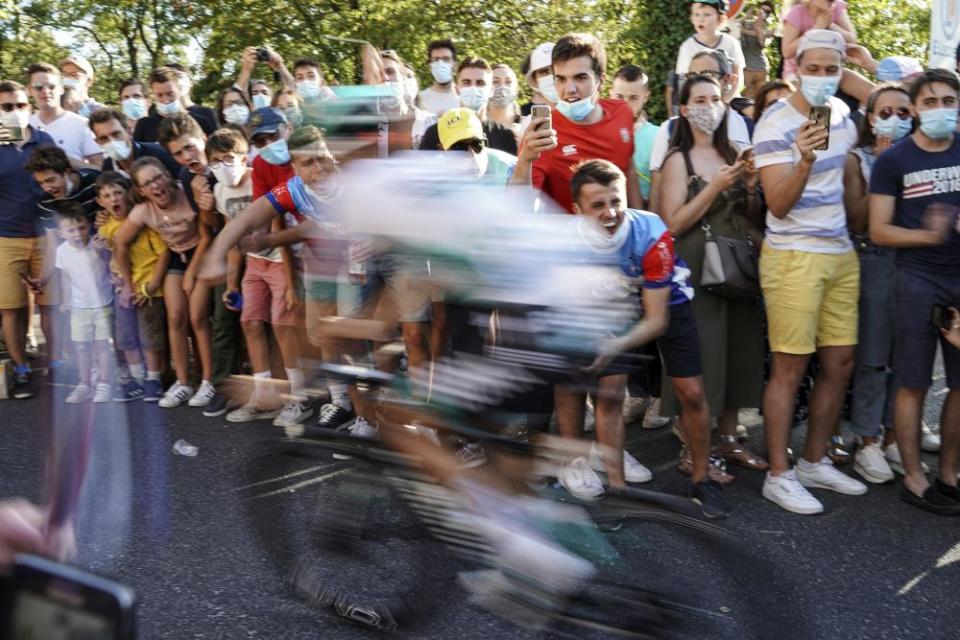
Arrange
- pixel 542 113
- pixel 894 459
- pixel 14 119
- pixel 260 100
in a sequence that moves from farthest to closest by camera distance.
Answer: pixel 260 100, pixel 14 119, pixel 894 459, pixel 542 113

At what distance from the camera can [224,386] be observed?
700 cm

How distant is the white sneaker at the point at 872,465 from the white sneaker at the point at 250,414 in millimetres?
3702

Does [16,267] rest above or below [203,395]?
above

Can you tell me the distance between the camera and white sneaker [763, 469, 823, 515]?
15.8ft

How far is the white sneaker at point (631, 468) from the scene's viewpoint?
512 cm

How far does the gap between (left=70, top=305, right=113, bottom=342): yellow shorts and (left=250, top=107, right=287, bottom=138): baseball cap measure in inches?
76.0

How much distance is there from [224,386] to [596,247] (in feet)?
12.1

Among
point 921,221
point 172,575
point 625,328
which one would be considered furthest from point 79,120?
point 921,221

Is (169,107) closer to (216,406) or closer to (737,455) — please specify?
(216,406)

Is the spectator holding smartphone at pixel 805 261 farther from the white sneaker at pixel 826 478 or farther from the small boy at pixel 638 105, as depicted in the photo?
the small boy at pixel 638 105

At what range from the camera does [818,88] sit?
4.84m

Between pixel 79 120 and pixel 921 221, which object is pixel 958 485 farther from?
pixel 79 120

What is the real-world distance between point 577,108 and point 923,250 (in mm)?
1871

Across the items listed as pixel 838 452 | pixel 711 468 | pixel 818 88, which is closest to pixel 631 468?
pixel 711 468
